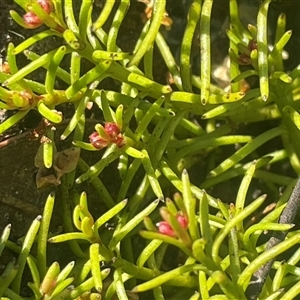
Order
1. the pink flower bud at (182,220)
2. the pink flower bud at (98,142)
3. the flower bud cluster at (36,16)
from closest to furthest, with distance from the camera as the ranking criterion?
the pink flower bud at (182,220), the flower bud cluster at (36,16), the pink flower bud at (98,142)

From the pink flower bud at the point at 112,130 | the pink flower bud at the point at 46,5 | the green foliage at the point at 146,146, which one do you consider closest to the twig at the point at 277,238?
the green foliage at the point at 146,146

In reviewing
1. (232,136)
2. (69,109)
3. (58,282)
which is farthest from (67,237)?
(232,136)

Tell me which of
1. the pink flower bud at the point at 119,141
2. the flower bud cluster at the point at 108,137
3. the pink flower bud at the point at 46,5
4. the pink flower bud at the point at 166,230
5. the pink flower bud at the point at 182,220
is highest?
the pink flower bud at the point at 46,5

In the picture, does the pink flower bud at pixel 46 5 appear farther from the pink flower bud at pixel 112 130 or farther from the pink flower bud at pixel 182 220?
the pink flower bud at pixel 182 220

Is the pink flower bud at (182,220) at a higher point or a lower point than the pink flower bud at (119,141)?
lower

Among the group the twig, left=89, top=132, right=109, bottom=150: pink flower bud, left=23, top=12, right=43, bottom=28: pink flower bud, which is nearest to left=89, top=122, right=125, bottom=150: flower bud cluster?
left=89, top=132, right=109, bottom=150: pink flower bud

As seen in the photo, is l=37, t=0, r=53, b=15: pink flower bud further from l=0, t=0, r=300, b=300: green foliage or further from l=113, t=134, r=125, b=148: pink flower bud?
l=113, t=134, r=125, b=148: pink flower bud

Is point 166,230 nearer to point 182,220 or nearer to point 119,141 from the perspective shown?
point 182,220

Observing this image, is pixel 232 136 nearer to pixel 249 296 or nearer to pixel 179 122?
pixel 179 122

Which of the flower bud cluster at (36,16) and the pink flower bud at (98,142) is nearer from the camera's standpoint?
the flower bud cluster at (36,16)
